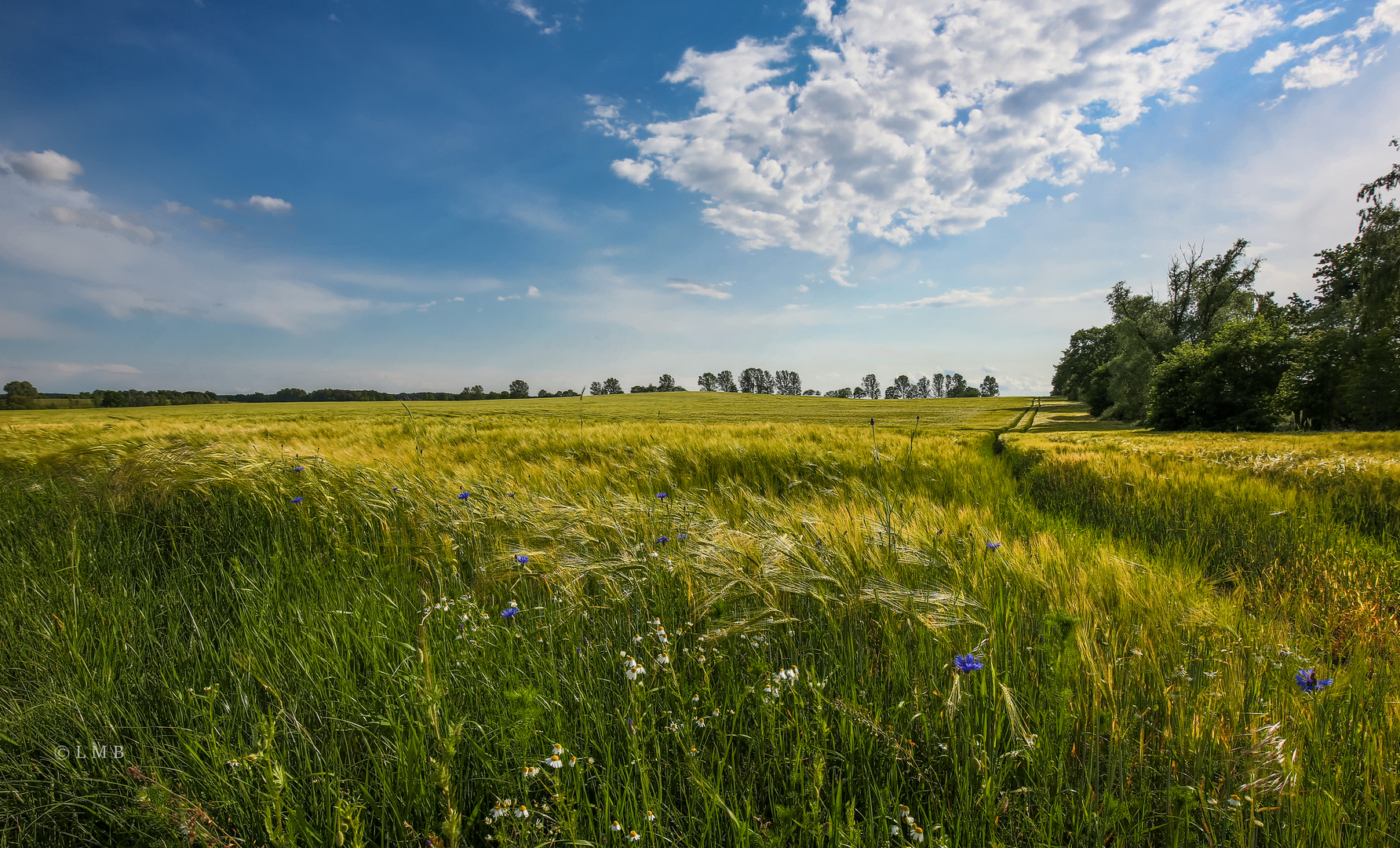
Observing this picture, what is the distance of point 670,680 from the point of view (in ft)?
5.56

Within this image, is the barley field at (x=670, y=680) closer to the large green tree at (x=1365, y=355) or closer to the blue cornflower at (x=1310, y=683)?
the blue cornflower at (x=1310, y=683)

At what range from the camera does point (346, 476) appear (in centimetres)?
450

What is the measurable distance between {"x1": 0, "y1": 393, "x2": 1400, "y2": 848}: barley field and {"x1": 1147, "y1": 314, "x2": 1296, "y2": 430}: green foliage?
25.6 metres

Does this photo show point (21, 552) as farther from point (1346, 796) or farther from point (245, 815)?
point (1346, 796)

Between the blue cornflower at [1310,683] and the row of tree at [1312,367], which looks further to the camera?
the row of tree at [1312,367]

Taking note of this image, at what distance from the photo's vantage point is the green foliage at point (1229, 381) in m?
20.7

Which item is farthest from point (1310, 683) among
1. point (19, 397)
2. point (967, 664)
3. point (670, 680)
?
point (19, 397)

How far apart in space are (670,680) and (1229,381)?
1244 inches

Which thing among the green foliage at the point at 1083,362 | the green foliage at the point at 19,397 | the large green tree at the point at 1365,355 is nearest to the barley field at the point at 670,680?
the large green tree at the point at 1365,355

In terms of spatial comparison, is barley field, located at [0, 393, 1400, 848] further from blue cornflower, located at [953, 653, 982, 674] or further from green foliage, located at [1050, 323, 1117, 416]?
green foliage, located at [1050, 323, 1117, 416]

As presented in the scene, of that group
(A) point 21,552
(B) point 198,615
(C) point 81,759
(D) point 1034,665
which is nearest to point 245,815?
(C) point 81,759

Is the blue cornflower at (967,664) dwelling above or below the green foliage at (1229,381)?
below

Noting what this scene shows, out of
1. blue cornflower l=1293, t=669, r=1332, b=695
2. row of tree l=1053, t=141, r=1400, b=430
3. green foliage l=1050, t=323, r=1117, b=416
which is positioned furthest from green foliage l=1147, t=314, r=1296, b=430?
blue cornflower l=1293, t=669, r=1332, b=695

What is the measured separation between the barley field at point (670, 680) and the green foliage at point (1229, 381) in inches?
1008
